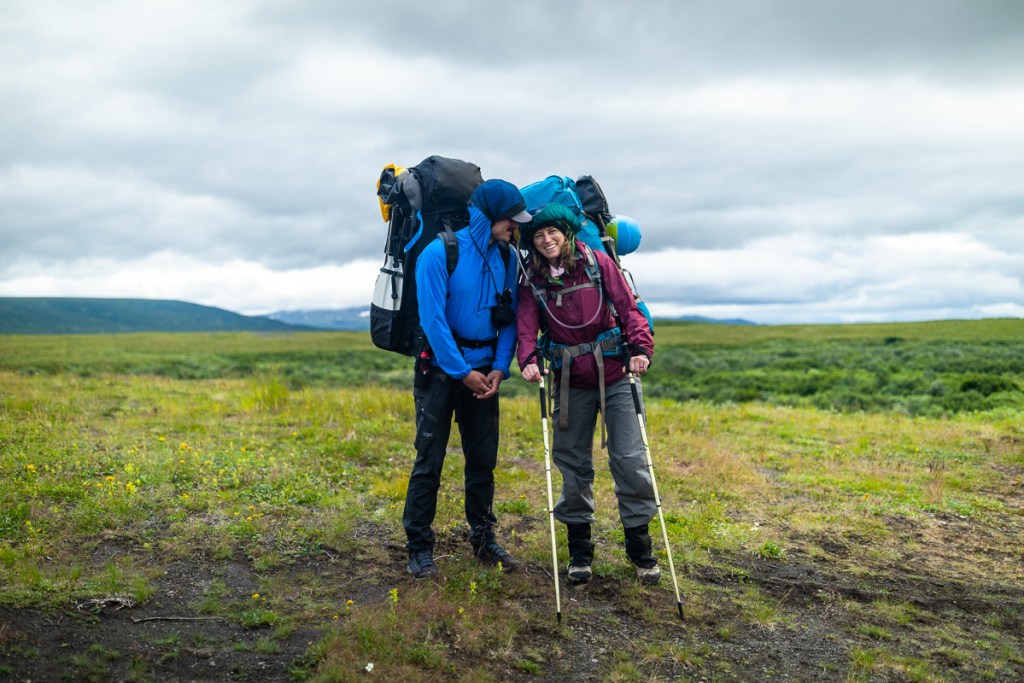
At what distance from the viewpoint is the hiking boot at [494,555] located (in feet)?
21.3

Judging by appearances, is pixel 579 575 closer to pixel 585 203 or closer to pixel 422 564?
pixel 422 564

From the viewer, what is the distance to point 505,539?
7379 millimetres

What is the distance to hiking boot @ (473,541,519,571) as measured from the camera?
6.50 metres

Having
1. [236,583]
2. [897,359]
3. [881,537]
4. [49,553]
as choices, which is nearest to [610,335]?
[236,583]

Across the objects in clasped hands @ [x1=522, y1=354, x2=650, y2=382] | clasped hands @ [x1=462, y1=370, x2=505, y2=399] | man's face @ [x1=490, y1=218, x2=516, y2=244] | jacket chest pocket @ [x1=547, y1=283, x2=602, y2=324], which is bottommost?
clasped hands @ [x1=462, y1=370, x2=505, y2=399]

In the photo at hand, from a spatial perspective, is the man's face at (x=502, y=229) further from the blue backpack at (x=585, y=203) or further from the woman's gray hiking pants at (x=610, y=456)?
the woman's gray hiking pants at (x=610, y=456)

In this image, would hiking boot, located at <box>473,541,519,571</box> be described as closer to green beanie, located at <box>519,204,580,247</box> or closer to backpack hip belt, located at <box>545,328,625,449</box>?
backpack hip belt, located at <box>545,328,625,449</box>

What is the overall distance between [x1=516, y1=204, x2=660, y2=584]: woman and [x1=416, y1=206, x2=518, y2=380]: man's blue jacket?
189mm

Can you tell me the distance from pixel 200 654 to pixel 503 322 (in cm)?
321

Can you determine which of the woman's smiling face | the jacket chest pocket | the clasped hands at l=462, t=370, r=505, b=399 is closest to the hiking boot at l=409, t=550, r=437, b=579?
the clasped hands at l=462, t=370, r=505, b=399

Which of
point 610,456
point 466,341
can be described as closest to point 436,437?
point 466,341

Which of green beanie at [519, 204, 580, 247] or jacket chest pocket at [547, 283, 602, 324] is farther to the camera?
jacket chest pocket at [547, 283, 602, 324]

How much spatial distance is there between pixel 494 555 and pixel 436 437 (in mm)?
1260

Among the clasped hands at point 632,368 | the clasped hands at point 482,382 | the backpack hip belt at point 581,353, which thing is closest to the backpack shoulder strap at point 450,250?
the clasped hands at point 482,382
